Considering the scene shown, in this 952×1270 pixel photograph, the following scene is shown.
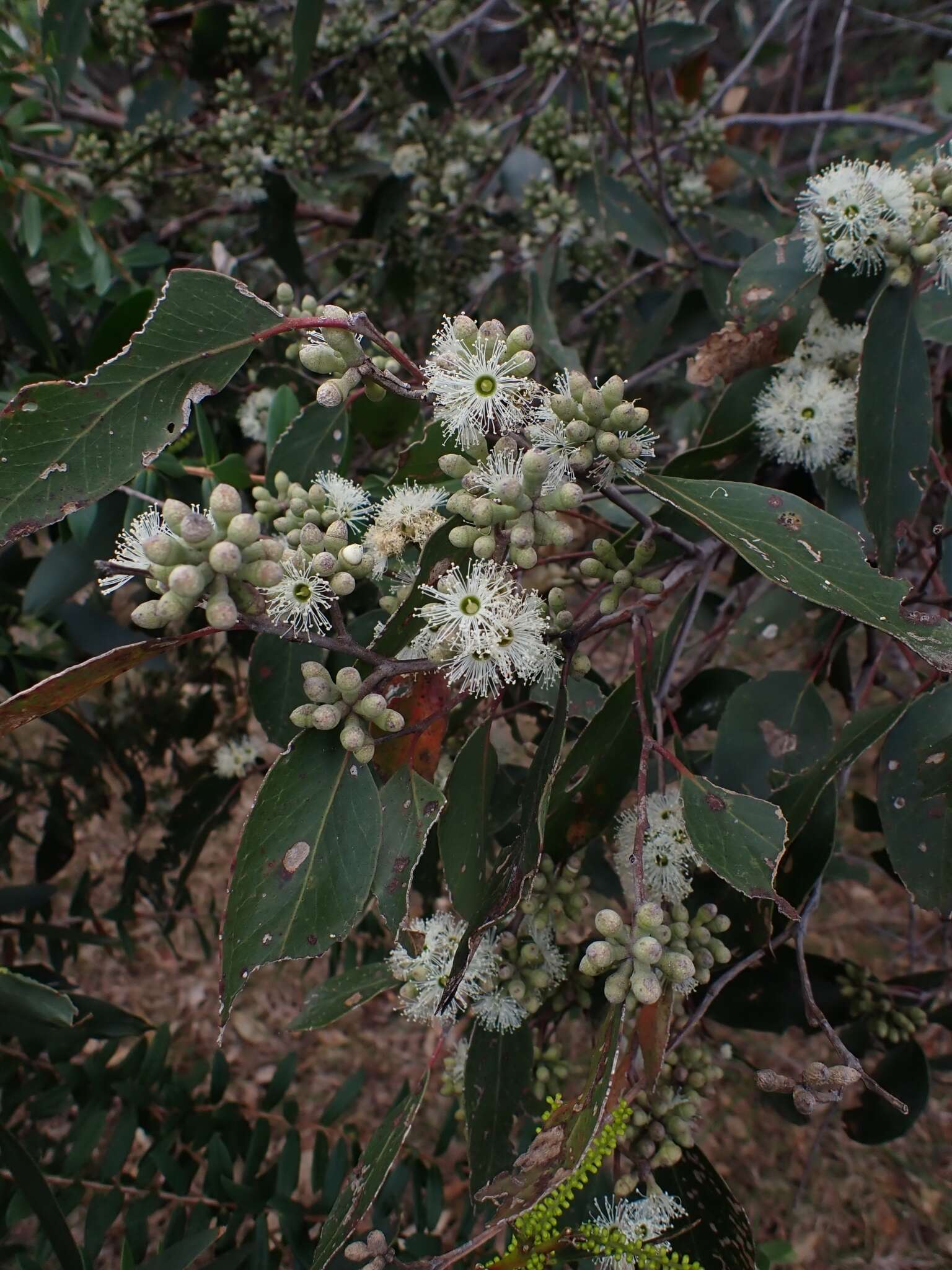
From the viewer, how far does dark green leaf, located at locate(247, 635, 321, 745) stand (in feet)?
4.29

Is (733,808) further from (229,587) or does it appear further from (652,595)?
(229,587)

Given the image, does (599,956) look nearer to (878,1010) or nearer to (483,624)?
(483,624)

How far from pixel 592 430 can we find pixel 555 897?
645 millimetres

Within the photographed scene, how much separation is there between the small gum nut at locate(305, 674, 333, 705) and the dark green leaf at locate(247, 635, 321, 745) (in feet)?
1.28

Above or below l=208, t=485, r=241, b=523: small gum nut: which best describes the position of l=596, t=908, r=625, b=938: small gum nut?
below

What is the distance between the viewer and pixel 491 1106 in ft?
4.09

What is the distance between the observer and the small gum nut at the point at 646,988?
0.87 m

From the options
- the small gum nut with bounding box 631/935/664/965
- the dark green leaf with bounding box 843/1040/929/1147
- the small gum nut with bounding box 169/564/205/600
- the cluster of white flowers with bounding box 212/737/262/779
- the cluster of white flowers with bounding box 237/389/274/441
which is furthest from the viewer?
the cluster of white flowers with bounding box 212/737/262/779

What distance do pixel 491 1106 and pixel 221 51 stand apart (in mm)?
2613

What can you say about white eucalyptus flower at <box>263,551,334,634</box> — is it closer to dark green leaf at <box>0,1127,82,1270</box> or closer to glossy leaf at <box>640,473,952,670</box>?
glossy leaf at <box>640,473,952,670</box>

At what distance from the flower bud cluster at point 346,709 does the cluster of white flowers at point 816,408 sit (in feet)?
2.87

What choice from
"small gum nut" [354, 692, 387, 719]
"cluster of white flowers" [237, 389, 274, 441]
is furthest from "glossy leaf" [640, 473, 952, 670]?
"cluster of white flowers" [237, 389, 274, 441]

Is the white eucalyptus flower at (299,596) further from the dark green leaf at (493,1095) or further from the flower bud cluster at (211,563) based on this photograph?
the dark green leaf at (493,1095)

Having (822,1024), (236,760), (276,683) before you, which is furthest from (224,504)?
(236,760)
